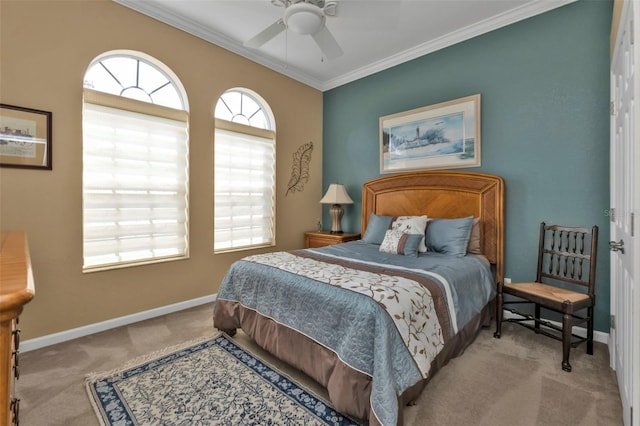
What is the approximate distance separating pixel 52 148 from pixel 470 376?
3.73 m

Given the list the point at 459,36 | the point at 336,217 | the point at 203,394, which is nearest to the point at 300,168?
the point at 336,217

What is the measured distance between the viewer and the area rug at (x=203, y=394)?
1636 mm

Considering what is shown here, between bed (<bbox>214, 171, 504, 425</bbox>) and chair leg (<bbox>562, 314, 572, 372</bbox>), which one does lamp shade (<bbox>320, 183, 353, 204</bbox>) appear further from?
chair leg (<bbox>562, 314, 572, 372</bbox>)

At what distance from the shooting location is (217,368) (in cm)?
211

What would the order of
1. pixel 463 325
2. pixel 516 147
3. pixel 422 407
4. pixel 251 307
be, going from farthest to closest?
pixel 516 147 < pixel 251 307 < pixel 463 325 < pixel 422 407

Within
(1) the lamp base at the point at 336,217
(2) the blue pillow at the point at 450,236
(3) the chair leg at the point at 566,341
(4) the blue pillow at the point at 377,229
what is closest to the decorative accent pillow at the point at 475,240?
(2) the blue pillow at the point at 450,236

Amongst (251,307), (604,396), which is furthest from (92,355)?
(604,396)

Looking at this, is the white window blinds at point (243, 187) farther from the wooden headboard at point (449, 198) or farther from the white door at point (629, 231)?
the white door at point (629, 231)

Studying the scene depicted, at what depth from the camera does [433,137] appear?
3596 mm

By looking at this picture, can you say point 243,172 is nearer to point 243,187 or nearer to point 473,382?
point 243,187

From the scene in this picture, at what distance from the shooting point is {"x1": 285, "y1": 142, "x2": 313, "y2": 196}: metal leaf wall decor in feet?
14.8

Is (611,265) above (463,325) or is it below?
above

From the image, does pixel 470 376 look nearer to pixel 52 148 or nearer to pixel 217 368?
pixel 217 368

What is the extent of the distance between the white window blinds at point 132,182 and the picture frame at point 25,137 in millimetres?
280
